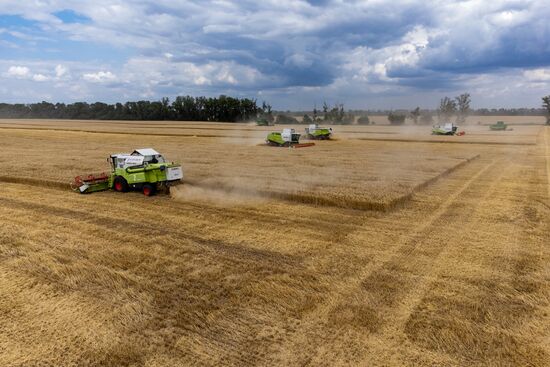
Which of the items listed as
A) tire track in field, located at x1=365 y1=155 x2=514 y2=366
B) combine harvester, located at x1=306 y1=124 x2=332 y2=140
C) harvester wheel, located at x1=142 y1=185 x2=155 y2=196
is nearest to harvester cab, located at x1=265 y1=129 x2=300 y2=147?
combine harvester, located at x1=306 y1=124 x2=332 y2=140

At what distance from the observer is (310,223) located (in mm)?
13305

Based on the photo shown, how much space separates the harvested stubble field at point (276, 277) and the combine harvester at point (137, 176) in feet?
2.12

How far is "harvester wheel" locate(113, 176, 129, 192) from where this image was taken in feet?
58.6

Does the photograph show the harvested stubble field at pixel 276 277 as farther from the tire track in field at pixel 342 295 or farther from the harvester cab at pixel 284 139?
the harvester cab at pixel 284 139

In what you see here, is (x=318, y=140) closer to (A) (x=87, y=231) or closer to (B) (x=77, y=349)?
(A) (x=87, y=231)

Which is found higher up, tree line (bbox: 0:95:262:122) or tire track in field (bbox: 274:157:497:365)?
tree line (bbox: 0:95:262:122)

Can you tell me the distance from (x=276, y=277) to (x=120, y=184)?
11.4m

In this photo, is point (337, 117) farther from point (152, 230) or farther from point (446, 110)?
point (152, 230)

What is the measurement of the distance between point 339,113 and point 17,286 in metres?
120

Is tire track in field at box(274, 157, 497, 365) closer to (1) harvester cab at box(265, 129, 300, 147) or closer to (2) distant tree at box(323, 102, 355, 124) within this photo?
(1) harvester cab at box(265, 129, 300, 147)

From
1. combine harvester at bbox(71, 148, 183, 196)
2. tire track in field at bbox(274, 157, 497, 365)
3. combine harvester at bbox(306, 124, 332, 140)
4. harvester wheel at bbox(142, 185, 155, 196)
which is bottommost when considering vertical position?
tire track in field at bbox(274, 157, 497, 365)

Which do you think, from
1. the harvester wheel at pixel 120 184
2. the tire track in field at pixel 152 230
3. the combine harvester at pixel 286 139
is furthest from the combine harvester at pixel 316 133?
the tire track in field at pixel 152 230

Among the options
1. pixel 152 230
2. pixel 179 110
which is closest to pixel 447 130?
pixel 152 230

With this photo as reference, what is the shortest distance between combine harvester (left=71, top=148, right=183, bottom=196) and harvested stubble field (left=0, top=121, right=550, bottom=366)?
65 centimetres
